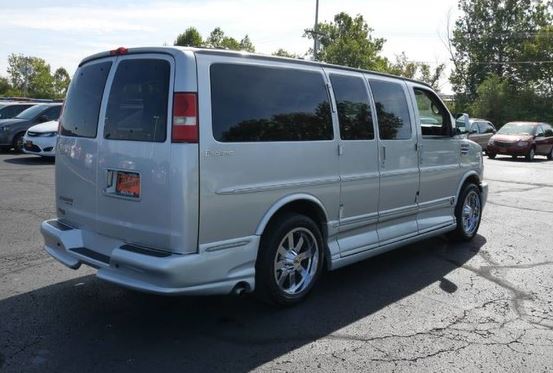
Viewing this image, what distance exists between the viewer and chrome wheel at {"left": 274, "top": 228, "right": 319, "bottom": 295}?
15.2 ft

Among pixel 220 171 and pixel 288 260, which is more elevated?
pixel 220 171

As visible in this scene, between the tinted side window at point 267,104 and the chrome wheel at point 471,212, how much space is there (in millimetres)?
3112

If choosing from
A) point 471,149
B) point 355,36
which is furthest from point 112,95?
point 355,36

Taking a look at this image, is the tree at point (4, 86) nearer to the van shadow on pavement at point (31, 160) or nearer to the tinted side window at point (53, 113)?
the tinted side window at point (53, 113)

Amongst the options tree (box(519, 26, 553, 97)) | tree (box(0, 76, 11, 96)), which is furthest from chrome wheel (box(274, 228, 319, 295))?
tree (box(0, 76, 11, 96))

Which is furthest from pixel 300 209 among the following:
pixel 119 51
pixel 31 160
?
pixel 31 160

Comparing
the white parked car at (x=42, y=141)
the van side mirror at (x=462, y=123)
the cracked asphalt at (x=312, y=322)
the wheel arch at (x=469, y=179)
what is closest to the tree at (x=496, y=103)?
the white parked car at (x=42, y=141)

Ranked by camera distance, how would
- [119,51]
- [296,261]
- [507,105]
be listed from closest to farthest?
[119,51]
[296,261]
[507,105]

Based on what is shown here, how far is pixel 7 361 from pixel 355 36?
174 ft

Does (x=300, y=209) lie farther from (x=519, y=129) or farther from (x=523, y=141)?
(x=519, y=129)

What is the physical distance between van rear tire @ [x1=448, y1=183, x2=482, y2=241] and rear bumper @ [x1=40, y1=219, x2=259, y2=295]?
3.72 m

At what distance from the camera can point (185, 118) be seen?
151 inches

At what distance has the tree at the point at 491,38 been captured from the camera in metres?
51.2

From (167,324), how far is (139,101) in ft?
5.63
